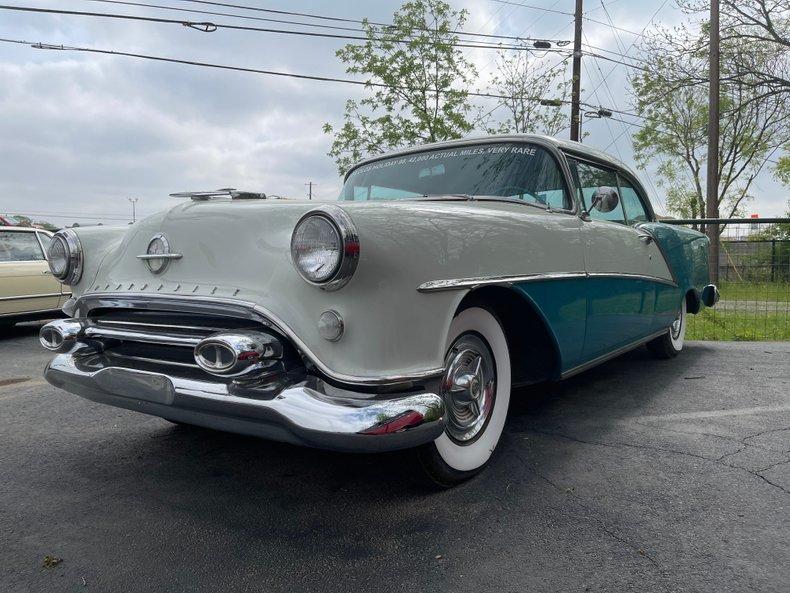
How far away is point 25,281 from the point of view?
734 cm

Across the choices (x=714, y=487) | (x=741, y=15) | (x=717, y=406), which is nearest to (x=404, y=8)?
(x=741, y=15)

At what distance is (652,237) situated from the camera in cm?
430

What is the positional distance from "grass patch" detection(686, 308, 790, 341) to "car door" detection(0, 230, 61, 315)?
775 centimetres

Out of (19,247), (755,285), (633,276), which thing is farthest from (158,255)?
(755,285)

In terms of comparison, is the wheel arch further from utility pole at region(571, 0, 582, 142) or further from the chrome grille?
utility pole at region(571, 0, 582, 142)

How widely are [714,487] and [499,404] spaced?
3.05 feet

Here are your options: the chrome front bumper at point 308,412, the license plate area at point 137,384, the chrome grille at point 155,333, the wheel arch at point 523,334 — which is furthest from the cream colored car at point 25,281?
the wheel arch at point 523,334

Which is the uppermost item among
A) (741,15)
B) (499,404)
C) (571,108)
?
(741,15)

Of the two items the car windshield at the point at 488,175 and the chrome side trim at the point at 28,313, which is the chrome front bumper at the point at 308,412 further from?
the chrome side trim at the point at 28,313

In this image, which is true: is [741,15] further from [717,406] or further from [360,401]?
[360,401]

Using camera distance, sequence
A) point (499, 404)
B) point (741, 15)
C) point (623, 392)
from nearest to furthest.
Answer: point (499, 404)
point (623, 392)
point (741, 15)

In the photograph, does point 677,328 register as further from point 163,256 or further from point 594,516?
point 163,256

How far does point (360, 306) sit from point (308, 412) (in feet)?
1.26

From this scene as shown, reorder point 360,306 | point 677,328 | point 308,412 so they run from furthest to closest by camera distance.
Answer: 1. point 677,328
2. point 360,306
3. point 308,412
